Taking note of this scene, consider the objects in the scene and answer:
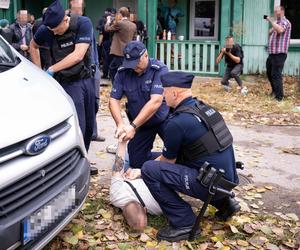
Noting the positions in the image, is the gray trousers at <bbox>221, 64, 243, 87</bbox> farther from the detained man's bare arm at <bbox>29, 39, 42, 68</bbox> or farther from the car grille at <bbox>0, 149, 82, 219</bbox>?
the car grille at <bbox>0, 149, 82, 219</bbox>

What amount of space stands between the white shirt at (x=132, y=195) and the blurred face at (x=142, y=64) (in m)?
1.03

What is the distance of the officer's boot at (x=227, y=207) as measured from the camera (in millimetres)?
3759

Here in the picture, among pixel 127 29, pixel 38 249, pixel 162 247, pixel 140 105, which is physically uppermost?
pixel 127 29

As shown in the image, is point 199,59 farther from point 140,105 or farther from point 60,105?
point 60,105

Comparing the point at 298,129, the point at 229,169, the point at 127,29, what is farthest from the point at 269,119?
the point at 229,169

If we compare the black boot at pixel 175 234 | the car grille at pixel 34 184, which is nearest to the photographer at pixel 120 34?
the black boot at pixel 175 234

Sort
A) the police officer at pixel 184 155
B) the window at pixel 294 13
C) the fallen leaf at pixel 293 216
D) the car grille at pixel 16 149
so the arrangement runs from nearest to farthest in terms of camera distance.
→ the car grille at pixel 16 149 < the police officer at pixel 184 155 < the fallen leaf at pixel 293 216 < the window at pixel 294 13

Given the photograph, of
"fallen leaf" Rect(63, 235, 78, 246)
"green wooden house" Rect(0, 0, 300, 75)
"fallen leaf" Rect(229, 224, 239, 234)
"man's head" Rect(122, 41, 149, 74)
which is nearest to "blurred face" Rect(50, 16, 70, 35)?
"man's head" Rect(122, 41, 149, 74)

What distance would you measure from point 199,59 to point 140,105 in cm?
791

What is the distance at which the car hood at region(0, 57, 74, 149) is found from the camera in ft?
8.50

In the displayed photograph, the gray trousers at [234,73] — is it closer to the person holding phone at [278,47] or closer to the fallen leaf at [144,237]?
the person holding phone at [278,47]

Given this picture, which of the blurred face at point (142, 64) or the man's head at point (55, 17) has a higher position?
the man's head at point (55, 17)

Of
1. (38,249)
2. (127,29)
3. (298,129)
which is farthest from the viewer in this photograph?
(127,29)

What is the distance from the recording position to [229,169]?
139 inches
